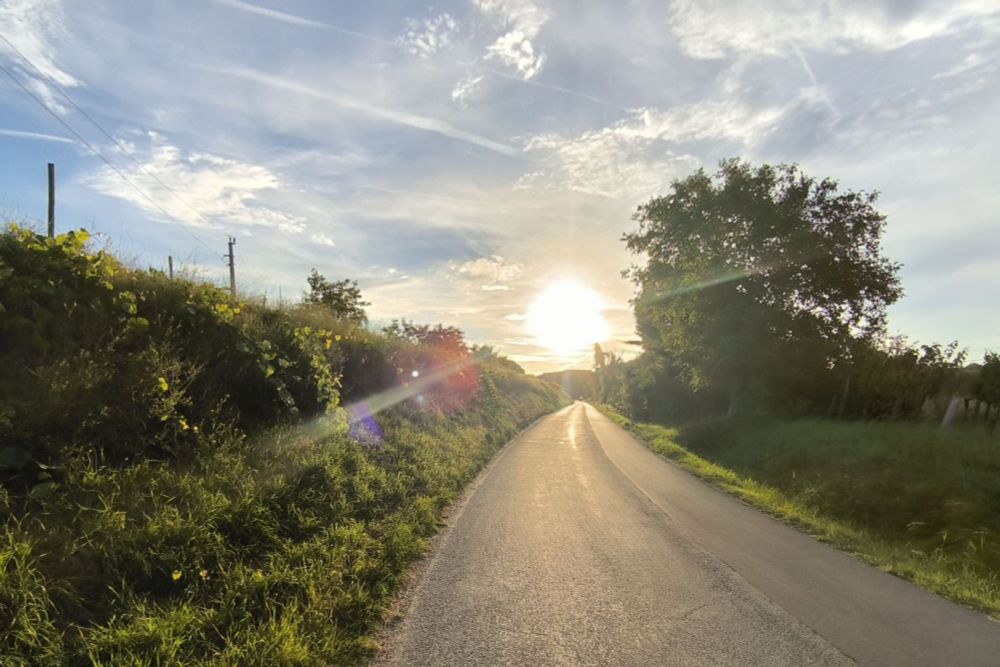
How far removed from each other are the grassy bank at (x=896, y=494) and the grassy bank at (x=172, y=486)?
6740 mm

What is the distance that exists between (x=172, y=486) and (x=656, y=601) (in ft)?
15.9

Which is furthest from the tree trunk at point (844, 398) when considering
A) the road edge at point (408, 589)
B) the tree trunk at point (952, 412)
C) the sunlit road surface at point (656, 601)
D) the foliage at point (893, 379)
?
the road edge at point (408, 589)

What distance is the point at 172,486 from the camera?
4.99 metres

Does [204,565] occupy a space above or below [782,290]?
below

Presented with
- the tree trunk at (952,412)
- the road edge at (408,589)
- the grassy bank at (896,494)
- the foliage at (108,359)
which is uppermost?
the foliage at (108,359)

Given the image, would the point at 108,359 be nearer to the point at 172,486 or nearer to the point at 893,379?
the point at 172,486

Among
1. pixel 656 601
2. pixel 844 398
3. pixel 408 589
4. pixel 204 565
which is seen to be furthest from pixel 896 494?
pixel 204 565

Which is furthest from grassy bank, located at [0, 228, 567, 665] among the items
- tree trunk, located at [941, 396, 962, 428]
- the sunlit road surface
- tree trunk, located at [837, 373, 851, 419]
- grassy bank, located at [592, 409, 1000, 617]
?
tree trunk, located at [837, 373, 851, 419]

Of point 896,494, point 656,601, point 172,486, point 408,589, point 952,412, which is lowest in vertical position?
point 896,494

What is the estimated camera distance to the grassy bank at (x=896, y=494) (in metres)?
7.48

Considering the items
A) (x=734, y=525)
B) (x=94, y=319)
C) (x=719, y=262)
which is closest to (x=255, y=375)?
(x=94, y=319)

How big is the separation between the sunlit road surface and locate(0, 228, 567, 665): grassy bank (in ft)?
2.41

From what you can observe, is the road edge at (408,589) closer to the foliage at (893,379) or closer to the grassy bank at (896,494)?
the grassy bank at (896,494)

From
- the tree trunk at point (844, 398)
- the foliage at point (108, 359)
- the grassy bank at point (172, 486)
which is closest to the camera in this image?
the grassy bank at point (172, 486)
